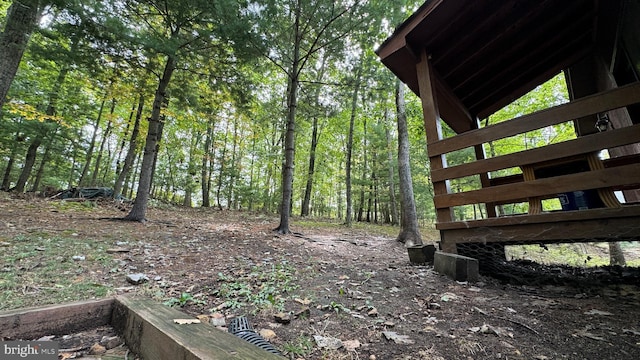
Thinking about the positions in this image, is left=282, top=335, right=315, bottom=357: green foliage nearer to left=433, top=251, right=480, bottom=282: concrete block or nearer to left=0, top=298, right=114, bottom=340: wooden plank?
left=0, top=298, right=114, bottom=340: wooden plank

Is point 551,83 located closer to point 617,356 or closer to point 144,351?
point 617,356

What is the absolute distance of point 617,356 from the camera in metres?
1.68

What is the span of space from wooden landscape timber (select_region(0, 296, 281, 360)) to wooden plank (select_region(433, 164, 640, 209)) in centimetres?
362

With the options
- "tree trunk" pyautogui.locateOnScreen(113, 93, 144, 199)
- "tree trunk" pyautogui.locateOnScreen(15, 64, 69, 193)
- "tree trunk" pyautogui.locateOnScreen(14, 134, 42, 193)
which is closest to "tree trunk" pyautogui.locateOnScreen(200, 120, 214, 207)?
"tree trunk" pyautogui.locateOnScreen(113, 93, 144, 199)

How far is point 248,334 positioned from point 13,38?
767 centimetres

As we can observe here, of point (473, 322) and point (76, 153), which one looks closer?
point (473, 322)

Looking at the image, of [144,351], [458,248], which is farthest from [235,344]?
[458,248]

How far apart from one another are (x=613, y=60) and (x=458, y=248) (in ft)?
16.8

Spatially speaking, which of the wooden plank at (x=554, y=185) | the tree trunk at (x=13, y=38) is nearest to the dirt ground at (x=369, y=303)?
the wooden plank at (x=554, y=185)

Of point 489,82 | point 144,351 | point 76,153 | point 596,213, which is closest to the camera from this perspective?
point 144,351

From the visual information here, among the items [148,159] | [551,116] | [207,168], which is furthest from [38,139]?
[551,116]

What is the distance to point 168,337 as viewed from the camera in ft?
4.29

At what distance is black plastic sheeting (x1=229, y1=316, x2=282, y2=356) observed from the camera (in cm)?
168

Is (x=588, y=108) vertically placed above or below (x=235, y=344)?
above
